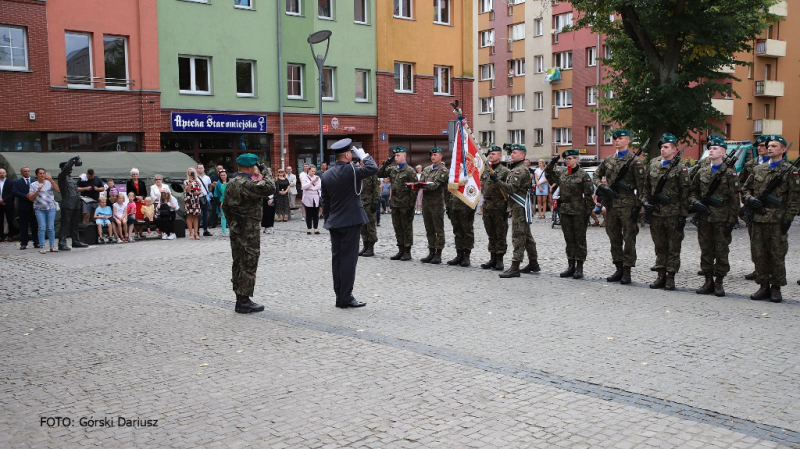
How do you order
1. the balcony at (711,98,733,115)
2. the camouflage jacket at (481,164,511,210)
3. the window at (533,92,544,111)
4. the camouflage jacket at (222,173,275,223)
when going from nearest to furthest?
the camouflage jacket at (222,173,275,223), the camouflage jacket at (481,164,511,210), the balcony at (711,98,733,115), the window at (533,92,544,111)

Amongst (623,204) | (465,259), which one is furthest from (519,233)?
(465,259)

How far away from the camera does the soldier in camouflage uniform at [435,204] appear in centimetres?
1453

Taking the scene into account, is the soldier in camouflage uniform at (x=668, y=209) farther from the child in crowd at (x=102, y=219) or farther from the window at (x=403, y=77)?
the window at (x=403, y=77)

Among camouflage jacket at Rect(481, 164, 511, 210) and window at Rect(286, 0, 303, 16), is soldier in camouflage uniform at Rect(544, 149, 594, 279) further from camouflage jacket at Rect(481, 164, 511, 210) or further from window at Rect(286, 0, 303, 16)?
window at Rect(286, 0, 303, 16)

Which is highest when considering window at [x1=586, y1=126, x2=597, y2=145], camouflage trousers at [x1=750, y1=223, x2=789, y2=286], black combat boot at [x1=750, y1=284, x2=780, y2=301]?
window at [x1=586, y1=126, x2=597, y2=145]

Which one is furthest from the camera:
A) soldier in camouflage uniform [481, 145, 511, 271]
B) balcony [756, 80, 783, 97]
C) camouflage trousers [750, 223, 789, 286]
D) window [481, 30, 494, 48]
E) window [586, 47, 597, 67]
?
window [481, 30, 494, 48]

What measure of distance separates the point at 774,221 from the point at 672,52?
13.2m

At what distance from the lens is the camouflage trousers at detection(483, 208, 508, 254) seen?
13312 mm

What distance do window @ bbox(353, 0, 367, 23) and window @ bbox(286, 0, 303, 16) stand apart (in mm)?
2919

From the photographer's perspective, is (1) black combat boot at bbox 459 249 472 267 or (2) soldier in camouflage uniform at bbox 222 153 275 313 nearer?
(2) soldier in camouflage uniform at bbox 222 153 275 313

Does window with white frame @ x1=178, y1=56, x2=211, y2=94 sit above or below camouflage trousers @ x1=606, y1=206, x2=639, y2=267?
above

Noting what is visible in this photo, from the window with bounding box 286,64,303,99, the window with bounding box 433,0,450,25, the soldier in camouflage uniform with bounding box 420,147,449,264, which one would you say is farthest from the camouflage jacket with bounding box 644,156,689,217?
the window with bounding box 433,0,450,25

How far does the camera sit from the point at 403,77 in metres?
37.2

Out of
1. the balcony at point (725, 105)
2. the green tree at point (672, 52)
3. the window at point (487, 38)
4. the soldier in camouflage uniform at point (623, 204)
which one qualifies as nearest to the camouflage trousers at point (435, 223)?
the soldier in camouflage uniform at point (623, 204)
